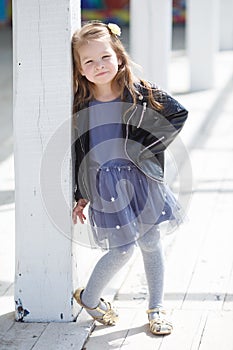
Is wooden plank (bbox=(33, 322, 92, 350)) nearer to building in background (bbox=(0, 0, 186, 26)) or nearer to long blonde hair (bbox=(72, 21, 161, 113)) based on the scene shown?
long blonde hair (bbox=(72, 21, 161, 113))

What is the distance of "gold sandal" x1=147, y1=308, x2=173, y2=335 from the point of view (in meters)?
3.08

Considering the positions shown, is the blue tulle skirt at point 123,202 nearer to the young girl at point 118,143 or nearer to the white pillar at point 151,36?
the young girl at point 118,143

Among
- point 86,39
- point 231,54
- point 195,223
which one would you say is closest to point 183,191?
point 195,223

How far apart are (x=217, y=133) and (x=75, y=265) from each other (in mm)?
3479

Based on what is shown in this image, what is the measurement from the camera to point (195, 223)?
439 centimetres

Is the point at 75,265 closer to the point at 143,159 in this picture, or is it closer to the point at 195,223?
the point at 143,159

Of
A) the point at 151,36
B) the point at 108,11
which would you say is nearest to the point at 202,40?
the point at 151,36

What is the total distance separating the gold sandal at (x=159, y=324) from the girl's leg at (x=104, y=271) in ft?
0.71

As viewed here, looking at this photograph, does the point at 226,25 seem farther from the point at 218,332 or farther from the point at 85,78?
the point at 218,332

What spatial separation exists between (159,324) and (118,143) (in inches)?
27.9

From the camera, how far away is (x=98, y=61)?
294 cm

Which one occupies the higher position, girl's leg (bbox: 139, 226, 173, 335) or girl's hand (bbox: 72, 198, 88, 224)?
girl's hand (bbox: 72, 198, 88, 224)

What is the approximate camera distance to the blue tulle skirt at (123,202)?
3002 millimetres

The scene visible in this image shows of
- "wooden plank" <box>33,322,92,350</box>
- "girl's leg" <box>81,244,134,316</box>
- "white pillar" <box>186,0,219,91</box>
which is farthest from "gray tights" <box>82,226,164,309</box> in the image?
"white pillar" <box>186,0,219,91</box>
